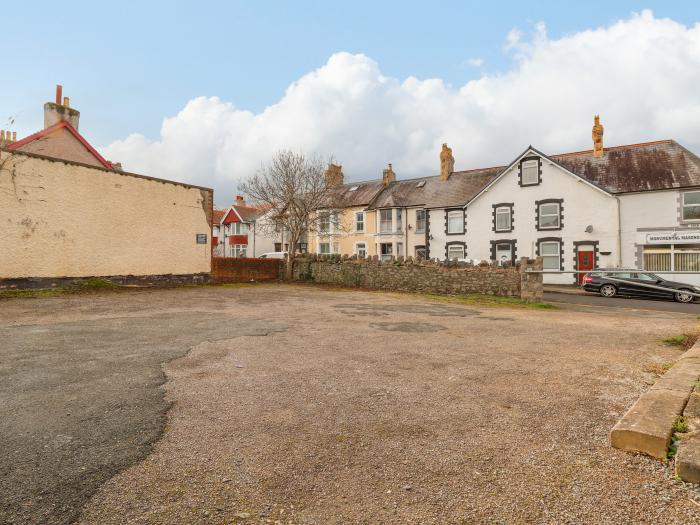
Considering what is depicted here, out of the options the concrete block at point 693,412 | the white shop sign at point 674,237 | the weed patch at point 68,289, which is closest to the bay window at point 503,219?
the white shop sign at point 674,237

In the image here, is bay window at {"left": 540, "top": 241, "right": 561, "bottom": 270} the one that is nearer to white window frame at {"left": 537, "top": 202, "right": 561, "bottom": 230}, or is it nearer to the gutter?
white window frame at {"left": 537, "top": 202, "right": 561, "bottom": 230}

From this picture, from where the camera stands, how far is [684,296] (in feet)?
61.9

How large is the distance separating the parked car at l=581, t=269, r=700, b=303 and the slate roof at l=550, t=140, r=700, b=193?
24.4 feet

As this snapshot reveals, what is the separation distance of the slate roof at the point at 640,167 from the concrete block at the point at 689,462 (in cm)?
2745

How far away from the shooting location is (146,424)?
11.5ft

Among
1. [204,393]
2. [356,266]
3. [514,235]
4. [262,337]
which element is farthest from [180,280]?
[514,235]

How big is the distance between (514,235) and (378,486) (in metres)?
29.5

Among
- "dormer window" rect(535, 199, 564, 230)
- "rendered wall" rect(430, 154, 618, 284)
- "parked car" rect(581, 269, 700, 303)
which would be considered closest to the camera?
"parked car" rect(581, 269, 700, 303)

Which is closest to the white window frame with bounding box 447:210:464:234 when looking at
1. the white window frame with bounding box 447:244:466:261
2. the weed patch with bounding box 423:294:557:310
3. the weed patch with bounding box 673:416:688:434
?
the white window frame with bounding box 447:244:466:261

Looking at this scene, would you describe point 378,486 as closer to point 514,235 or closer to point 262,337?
point 262,337

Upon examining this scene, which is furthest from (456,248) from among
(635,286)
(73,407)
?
(73,407)

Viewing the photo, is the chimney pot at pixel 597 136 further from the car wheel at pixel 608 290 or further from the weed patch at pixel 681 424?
the weed patch at pixel 681 424

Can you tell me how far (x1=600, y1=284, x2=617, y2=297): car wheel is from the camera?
20.7 metres

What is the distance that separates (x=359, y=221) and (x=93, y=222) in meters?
27.8
